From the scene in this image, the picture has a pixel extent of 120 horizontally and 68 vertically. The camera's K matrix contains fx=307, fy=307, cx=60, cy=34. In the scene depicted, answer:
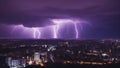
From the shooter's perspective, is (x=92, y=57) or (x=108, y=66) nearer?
(x=108, y=66)

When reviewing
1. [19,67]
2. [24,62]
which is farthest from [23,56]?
[19,67]

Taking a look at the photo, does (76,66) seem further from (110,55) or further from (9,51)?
(9,51)

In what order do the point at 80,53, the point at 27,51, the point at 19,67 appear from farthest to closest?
the point at 27,51
the point at 80,53
the point at 19,67

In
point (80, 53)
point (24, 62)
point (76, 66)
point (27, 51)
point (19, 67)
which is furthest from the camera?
point (27, 51)

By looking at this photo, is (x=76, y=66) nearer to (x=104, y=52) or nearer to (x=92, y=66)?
(x=92, y=66)

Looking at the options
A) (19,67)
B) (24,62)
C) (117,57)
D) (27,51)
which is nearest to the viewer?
(19,67)

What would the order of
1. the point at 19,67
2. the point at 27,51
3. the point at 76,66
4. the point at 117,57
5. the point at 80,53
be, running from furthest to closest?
the point at 27,51, the point at 80,53, the point at 117,57, the point at 19,67, the point at 76,66

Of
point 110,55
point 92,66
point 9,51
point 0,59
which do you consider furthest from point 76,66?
point 9,51

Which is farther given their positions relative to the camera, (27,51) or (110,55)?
(27,51)

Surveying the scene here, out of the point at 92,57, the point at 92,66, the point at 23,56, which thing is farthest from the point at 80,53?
the point at 92,66
